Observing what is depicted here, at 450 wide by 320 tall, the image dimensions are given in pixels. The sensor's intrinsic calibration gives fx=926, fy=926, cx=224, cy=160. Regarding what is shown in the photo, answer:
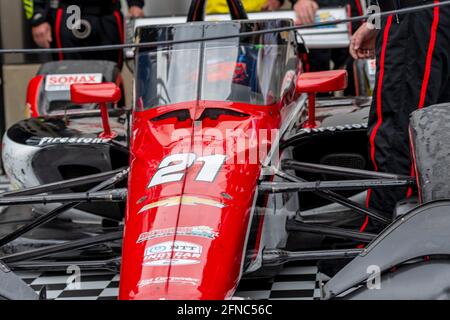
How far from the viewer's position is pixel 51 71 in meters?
5.14

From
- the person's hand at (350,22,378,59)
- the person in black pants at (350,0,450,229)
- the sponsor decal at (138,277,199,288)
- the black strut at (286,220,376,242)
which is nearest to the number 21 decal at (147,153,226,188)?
the sponsor decal at (138,277,199,288)

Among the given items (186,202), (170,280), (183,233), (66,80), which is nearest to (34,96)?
(66,80)

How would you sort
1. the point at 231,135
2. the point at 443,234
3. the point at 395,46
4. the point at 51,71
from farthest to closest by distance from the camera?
the point at 51,71, the point at 395,46, the point at 231,135, the point at 443,234

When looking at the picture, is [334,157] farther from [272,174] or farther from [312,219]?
[272,174]

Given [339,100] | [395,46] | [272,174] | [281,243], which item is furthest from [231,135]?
[339,100]

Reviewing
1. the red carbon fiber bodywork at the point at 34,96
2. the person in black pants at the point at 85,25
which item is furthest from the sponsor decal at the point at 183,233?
the person in black pants at the point at 85,25

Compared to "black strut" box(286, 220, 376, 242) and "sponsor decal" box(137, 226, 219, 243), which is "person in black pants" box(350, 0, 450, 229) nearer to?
"black strut" box(286, 220, 376, 242)

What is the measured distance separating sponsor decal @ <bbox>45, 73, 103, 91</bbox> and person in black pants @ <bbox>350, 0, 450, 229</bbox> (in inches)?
79.8

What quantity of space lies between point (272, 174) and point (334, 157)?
2.63 ft

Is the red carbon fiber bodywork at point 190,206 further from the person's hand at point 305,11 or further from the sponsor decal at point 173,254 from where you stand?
the person's hand at point 305,11

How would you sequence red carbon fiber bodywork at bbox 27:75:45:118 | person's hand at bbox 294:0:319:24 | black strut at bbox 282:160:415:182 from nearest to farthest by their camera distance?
black strut at bbox 282:160:415:182, red carbon fiber bodywork at bbox 27:75:45:118, person's hand at bbox 294:0:319:24

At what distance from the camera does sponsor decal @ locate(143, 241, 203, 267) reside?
2518mm

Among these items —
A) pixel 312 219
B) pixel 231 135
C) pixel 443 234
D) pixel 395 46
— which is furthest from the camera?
pixel 312 219

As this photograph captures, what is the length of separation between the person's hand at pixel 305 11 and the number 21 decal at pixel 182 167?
8.30ft
